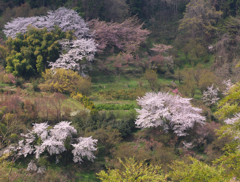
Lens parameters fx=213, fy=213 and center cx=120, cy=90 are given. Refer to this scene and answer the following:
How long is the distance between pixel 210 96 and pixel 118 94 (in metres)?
8.31

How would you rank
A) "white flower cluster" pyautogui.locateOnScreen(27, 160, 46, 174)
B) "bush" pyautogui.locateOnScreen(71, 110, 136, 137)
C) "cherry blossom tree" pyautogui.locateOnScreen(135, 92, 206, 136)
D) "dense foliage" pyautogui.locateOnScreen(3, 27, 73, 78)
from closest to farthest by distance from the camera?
"white flower cluster" pyautogui.locateOnScreen(27, 160, 46, 174)
"cherry blossom tree" pyautogui.locateOnScreen(135, 92, 206, 136)
"bush" pyautogui.locateOnScreen(71, 110, 136, 137)
"dense foliage" pyautogui.locateOnScreen(3, 27, 73, 78)

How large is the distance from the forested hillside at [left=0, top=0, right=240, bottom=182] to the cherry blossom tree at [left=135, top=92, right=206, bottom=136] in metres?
0.07

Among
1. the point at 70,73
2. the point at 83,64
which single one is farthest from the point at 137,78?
the point at 70,73

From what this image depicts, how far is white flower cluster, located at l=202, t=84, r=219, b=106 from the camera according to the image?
18938 millimetres

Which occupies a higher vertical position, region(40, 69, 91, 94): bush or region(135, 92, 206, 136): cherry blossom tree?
region(40, 69, 91, 94): bush

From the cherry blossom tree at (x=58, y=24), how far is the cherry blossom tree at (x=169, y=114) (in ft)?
42.4

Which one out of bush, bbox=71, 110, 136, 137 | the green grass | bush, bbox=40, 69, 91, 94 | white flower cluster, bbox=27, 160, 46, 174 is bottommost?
white flower cluster, bbox=27, 160, 46, 174

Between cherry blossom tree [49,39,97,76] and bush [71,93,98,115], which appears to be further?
cherry blossom tree [49,39,97,76]

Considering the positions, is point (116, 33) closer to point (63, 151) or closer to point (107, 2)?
point (107, 2)

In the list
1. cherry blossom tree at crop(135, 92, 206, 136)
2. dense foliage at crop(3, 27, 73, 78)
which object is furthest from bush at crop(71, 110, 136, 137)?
dense foliage at crop(3, 27, 73, 78)

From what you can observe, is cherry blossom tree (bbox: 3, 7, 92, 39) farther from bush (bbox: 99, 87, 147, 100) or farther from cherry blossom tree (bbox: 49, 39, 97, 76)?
bush (bbox: 99, 87, 147, 100)

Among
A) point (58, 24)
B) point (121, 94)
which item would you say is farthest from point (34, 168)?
point (58, 24)

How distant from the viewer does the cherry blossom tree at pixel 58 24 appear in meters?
23.5

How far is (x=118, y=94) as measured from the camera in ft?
64.1
